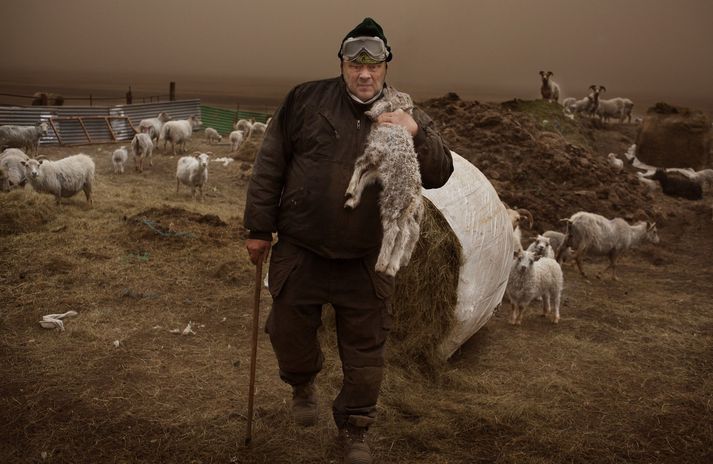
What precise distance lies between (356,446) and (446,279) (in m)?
1.86

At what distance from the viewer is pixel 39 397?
13.8 ft

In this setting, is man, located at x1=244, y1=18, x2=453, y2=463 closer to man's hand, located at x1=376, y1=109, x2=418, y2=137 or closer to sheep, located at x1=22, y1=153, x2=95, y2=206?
man's hand, located at x1=376, y1=109, x2=418, y2=137

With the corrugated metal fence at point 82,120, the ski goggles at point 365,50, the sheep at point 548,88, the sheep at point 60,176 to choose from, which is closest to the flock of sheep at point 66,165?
the sheep at point 60,176

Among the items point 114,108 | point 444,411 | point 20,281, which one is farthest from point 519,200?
point 114,108

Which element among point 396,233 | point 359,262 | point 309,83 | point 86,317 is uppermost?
point 309,83

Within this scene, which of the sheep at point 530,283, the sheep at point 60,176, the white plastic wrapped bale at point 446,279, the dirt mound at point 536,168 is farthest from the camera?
the dirt mound at point 536,168

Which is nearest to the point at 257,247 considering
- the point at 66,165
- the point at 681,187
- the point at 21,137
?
the point at 66,165

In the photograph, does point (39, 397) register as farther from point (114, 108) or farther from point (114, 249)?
point (114, 108)

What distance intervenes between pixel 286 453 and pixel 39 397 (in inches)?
73.9

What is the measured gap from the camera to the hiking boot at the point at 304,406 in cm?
391

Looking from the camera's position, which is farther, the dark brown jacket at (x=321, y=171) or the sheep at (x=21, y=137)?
the sheep at (x=21, y=137)

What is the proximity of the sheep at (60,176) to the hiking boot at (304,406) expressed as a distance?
25.6 ft

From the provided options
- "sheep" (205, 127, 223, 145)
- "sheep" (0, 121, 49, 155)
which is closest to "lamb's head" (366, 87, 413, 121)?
"sheep" (0, 121, 49, 155)

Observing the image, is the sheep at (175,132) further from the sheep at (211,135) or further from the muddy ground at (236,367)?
the muddy ground at (236,367)
